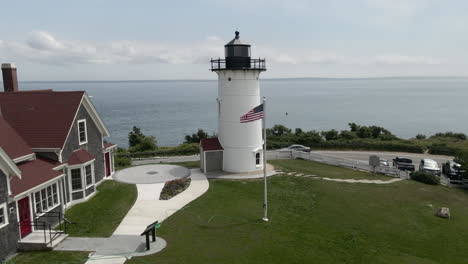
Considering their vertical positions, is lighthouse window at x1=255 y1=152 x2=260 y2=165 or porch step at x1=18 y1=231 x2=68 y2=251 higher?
lighthouse window at x1=255 y1=152 x2=260 y2=165

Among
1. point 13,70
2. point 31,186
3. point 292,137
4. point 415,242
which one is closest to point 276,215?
point 415,242

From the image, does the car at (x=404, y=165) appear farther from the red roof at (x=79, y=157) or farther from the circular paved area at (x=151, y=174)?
the red roof at (x=79, y=157)

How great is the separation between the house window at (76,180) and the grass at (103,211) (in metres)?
0.92

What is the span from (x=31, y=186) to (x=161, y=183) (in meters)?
9.33

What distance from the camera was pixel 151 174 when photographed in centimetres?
2527

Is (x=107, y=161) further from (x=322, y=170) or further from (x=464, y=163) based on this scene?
(x=464, y=163)

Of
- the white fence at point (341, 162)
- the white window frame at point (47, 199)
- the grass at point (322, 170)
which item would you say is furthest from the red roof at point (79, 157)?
the white fence at point (341, 162)

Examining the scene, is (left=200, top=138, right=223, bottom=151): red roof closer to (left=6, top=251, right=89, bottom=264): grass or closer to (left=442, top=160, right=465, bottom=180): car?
(left=6, top=251, right=89, bottom=264): grass

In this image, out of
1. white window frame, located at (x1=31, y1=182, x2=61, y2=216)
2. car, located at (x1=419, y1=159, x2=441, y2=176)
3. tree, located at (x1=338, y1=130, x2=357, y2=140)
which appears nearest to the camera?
white window frame, located at (x1=31, y1=182, x2=61, y2=216)

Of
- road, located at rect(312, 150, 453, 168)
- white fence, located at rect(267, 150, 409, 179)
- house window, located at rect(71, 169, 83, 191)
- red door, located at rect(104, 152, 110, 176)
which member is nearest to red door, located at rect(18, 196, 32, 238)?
house window, located at rect(71, 169, 83, 191)

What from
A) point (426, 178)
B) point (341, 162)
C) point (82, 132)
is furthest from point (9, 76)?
point (426, 178)

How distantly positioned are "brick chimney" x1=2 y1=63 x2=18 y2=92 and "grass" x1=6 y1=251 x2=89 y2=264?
12428 mm

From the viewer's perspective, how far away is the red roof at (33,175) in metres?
13.7

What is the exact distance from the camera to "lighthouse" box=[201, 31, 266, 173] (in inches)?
979
